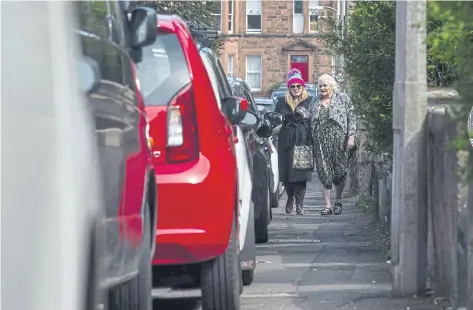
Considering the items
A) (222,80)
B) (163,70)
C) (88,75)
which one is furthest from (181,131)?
(88,75)

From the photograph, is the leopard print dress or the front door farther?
the front door

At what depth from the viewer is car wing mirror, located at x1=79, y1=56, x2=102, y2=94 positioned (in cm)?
493

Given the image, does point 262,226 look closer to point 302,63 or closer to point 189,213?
point 189,213

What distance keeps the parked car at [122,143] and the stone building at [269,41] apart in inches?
2591

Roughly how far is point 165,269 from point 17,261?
4.19 meters

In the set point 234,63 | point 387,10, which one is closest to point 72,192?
point 387,10

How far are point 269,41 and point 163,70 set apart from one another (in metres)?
66.9

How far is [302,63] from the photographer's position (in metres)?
74.7

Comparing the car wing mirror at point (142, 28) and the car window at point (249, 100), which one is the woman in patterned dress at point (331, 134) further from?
the car wing mirror at point (142, 28)

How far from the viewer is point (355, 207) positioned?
18.2 meters

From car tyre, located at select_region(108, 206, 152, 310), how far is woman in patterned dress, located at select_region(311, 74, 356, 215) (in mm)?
9271

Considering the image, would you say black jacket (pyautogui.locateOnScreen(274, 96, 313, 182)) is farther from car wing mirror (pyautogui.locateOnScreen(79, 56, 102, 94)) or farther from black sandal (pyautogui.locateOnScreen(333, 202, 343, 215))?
car wing mirror (pyautogui.locateOnScreen(79, 56, 102, 94))

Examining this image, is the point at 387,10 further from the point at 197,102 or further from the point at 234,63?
the point at 234,63

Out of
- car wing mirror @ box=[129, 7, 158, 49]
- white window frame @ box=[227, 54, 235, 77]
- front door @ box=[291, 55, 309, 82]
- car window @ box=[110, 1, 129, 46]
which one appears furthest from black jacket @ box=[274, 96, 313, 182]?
white window frame @ box=[227, 54, 235, 77]
